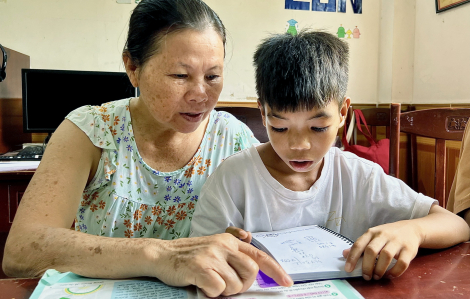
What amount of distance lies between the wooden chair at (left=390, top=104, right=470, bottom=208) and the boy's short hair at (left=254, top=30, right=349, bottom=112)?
28.5 inches

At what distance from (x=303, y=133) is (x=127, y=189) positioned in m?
0.55

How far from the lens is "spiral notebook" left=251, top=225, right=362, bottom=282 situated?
0.60 meters

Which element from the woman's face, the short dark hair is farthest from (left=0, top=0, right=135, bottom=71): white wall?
the woman's face

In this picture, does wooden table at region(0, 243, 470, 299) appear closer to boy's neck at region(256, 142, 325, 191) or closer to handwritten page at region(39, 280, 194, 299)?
handwritten page at region(39, 280, 194, 299)

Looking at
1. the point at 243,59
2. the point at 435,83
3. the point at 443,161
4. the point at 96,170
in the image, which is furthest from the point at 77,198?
the point at 435,83

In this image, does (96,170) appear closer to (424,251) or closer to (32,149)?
(424,251)

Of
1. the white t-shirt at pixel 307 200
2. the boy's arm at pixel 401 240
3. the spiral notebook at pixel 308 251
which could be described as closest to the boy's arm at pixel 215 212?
the white t-shirt at pixel 307 200

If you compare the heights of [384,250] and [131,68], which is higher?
[131,68]

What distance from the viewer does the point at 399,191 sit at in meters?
0.90

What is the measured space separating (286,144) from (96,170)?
0.56m

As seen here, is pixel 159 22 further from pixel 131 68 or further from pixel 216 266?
pixel 216 266

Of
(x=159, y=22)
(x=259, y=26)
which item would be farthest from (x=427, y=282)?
(x=259, y=26)

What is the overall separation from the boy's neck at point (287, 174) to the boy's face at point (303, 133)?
0.11 m

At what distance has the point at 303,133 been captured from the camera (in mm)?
818
